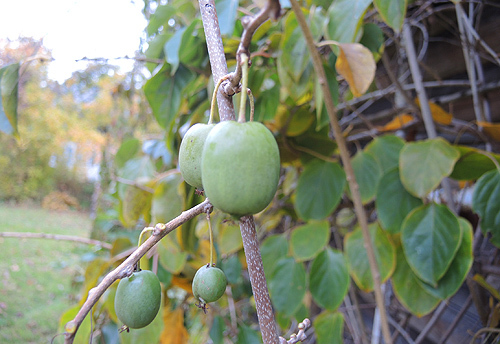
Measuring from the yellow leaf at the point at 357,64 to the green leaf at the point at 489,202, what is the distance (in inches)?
9.6

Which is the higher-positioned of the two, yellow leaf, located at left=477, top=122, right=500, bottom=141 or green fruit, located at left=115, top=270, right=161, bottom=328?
green fruit, located at left=115, top=270, right=161, bottom=328

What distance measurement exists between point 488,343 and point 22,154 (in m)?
9.63

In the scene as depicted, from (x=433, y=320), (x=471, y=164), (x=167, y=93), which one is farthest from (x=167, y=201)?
(x=433, y=320)

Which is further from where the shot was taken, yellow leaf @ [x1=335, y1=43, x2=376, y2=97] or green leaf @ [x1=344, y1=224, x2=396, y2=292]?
green leaf @ [x1=344, y1=224, x2=396, y2=292]

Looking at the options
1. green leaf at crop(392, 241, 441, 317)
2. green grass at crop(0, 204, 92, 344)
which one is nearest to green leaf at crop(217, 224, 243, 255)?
green leaf at crop(392, 241, 441, 317)

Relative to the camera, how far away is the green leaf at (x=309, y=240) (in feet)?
2.17

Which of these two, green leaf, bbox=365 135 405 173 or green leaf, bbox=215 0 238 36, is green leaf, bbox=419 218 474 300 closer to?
green leaf, bbox=365 135 405 173

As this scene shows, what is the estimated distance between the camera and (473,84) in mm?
650

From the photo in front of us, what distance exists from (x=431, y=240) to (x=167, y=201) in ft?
1.41

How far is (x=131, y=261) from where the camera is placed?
21cm

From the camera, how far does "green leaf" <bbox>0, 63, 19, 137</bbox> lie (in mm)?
480

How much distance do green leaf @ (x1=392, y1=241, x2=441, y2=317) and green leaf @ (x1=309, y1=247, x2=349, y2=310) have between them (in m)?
0.09

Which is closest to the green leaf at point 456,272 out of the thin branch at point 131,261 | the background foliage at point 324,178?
the background foliage at point 324,178

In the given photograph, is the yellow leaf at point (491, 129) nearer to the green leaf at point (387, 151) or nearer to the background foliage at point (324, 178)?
the background foliage at point (324, 178)
